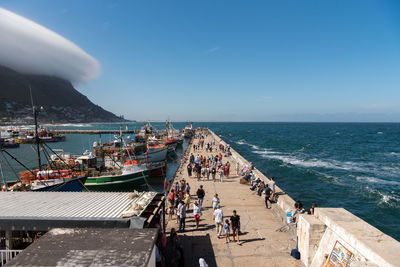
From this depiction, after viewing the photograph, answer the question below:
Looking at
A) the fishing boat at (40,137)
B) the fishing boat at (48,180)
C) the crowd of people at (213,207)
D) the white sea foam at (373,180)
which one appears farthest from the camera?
the fishing boat at (40,137)

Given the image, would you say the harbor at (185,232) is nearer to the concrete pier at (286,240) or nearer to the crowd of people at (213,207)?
the concrete pier at (286,240)

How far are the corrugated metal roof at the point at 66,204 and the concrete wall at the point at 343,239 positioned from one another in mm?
5835

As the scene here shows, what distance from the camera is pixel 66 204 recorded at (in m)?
7.14

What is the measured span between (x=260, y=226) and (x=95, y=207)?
7350mm

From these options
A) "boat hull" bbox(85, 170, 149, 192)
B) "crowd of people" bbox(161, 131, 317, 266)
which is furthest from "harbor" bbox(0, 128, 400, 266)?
"boat hull" bbox(85, 170, 149, 192)

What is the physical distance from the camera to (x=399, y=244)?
5.07 meters

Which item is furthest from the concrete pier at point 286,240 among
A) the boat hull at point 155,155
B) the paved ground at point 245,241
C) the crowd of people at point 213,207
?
the boat hull at point 155,155

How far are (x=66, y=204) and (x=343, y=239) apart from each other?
29.4 feet

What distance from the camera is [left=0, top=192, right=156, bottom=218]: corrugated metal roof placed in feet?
20.8

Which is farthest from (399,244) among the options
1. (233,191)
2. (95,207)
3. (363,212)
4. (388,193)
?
(388,193)

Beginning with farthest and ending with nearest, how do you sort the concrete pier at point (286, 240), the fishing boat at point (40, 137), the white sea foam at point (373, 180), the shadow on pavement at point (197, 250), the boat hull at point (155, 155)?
1. the fishing boat at point (40, 137)
2. the boat hull at point (155, 155)
3. the white sea foam at point (373, 180)
4. the shadow on pavement at point (197, 250)
5. the concrete pier at point (286, 240)

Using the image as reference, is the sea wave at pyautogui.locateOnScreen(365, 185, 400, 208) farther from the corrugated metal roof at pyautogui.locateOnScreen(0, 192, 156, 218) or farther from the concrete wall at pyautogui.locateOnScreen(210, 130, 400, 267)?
the corrugated metal roof at pyautogui.locateOnScreen(0, 192, 156, 218)

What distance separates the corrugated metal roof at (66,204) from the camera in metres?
6.34

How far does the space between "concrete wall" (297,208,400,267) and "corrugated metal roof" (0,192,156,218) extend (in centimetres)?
583
